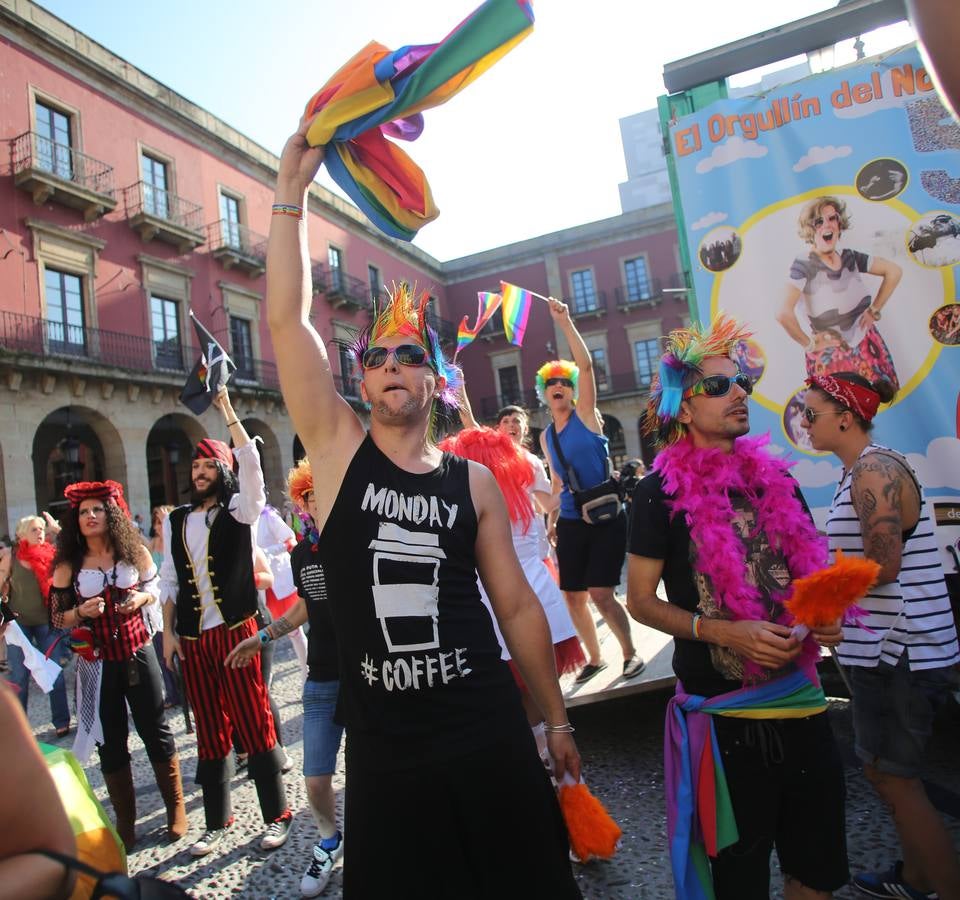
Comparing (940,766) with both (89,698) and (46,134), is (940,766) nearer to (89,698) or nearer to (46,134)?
(89,698)

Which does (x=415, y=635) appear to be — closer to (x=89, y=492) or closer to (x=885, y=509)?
(x=885, y=509)

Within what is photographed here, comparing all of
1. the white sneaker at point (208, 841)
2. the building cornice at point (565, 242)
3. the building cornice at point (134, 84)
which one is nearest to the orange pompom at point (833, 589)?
the white sneaker at point (208, 841)

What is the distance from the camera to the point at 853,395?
2.43m

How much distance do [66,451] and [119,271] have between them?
5.17 metres

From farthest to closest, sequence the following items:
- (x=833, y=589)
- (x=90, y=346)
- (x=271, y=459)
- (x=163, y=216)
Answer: (x=271, y=459), (x=163, y=216), (x=90, y=346), (x=833, y=589)

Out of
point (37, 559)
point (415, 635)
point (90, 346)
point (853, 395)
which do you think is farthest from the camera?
point (90, 346)

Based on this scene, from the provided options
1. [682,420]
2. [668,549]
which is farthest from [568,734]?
[682,420]

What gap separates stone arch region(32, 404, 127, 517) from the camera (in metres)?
15.6

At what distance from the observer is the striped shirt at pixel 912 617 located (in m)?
2.26

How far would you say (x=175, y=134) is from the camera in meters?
18.6

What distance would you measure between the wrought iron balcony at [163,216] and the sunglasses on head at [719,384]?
18.2 meters

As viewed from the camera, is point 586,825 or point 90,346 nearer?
point 586,825

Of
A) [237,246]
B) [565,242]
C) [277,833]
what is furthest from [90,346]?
[565,242]

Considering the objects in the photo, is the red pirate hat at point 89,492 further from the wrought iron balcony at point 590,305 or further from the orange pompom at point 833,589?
the wrought iron balcony at point 590,305
